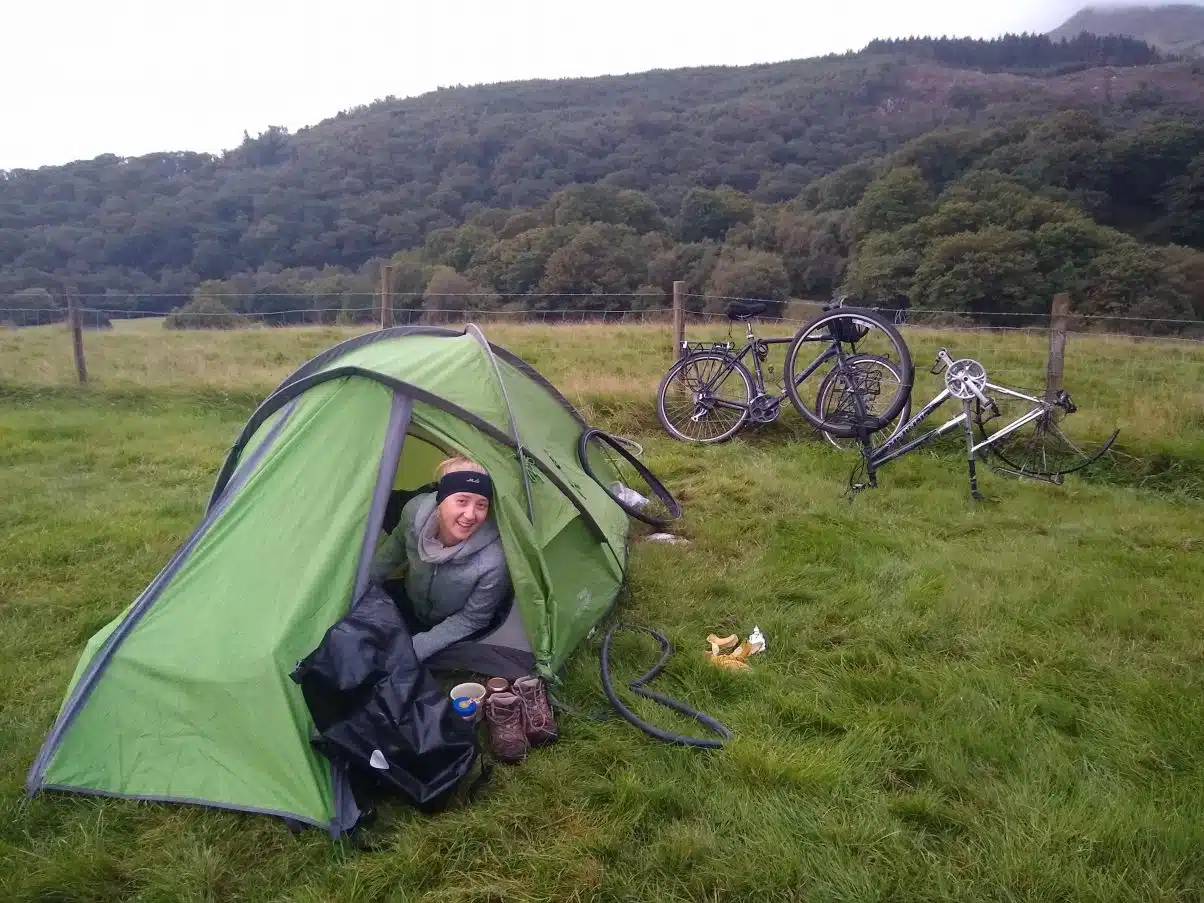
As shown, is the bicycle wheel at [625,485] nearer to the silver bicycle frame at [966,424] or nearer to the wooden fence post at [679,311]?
the silver bicycle frame at [966,424]

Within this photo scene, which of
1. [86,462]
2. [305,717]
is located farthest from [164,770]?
[86,462]

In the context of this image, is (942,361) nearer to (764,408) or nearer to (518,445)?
(764,408)

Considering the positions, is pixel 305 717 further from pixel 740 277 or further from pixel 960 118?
pixel 960 118

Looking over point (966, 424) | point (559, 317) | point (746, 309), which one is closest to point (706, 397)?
point (746, 309)

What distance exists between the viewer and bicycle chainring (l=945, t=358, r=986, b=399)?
5.41 meters

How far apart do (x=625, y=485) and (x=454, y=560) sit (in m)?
2.34

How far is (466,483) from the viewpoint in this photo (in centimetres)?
Result: 326

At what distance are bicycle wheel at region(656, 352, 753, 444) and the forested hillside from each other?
952 cm

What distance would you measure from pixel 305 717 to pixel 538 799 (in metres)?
0.83

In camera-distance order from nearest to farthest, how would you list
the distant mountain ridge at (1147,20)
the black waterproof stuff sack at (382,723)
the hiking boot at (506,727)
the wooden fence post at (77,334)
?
the black waterproof stuff sack at (382,723) < the hiking boot at (506,727) < the wooden fence post at (77,334) < the distant mountain ridge at (1147,20)

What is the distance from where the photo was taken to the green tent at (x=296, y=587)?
2.58 metres

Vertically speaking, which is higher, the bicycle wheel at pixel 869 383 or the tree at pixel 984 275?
the tree at pixel 984 275

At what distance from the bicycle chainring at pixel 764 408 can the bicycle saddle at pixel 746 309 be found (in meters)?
0.74

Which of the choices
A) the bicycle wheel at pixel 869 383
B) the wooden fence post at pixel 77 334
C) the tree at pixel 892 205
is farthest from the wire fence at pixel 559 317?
the tree at pixel 892 205
